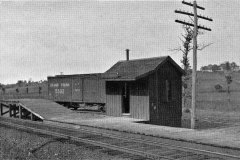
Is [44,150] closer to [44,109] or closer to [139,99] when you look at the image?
[139,99]

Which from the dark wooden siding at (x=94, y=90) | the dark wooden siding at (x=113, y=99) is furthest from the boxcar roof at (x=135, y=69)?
the dark wooden siding at (x=94, y=90)

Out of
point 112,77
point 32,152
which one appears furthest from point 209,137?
point 112,77

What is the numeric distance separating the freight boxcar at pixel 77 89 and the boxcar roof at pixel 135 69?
6.09ft

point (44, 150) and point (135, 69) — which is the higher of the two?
point (135, 69)

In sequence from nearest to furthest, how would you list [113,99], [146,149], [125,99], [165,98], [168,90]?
1. [146,149]
2. [165,98]
3. [168,90]
4. [113,99]
5. [125,99]

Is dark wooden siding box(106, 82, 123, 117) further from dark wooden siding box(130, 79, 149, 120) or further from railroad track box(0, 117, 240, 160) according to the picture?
railroad track box(0, 117, 240, 160)

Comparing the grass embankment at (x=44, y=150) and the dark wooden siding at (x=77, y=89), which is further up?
the dark wooden siding at (x=77, y=89)

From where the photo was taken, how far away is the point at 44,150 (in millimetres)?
11055

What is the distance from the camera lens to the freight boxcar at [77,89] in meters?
23.7

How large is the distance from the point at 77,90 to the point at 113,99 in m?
5.33

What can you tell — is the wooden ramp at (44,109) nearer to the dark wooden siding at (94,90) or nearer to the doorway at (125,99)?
the dark wooden siding at (94,90)

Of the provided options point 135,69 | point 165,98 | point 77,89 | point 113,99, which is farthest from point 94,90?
point 165,98

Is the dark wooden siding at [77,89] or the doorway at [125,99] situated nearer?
the doorway at [125,99]

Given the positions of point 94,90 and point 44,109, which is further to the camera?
point 94,90
